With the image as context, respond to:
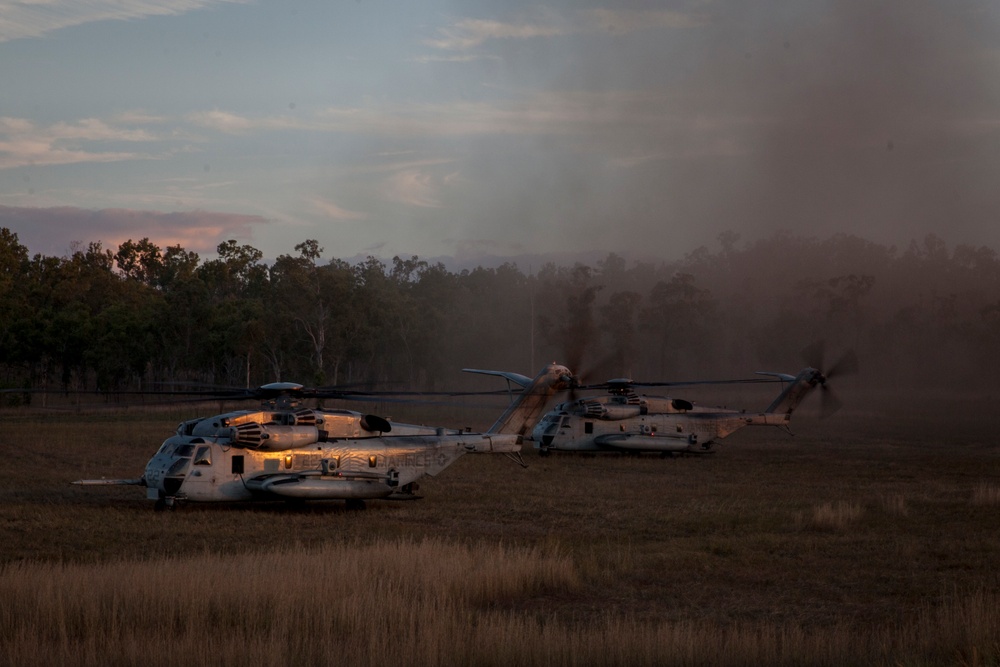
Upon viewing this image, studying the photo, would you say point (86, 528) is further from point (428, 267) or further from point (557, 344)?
point (428, 267)

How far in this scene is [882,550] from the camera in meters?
18.0

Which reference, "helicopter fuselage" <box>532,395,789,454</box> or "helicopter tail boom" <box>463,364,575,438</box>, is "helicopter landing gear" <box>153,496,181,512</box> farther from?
"helicopter fuselage" <box>532,395,789,454</box>

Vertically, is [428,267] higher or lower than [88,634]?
higher

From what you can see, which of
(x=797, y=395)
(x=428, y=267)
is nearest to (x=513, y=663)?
(x=797, y=395)

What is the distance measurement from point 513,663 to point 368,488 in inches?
557

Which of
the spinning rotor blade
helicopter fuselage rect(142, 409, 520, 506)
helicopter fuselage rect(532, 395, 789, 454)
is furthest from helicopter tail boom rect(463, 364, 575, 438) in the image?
the spinning rotor blade

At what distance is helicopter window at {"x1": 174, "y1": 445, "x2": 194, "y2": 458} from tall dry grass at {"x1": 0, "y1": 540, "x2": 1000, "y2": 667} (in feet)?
24.3

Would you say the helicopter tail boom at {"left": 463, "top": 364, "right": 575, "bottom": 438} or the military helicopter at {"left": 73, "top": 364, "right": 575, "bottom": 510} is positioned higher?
the helicopter tail boom at {"left": 463, "top": 364, "right": 575, "bottom": 438}

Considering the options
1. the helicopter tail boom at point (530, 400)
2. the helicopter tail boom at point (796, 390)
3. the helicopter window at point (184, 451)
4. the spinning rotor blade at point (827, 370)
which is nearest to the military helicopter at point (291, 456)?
the helicopter window at point (184, 451)

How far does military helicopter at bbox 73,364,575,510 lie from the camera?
22078mm

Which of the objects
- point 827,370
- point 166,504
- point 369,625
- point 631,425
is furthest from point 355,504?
point 827,370


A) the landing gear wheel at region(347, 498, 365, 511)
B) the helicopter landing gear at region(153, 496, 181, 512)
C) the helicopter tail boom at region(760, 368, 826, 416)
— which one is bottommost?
the landing gear wheel at region(347, 498, 365, 511)

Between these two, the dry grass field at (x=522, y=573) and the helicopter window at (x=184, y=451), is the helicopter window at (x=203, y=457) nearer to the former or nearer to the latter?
the helicopter window at (x=184, y=451)

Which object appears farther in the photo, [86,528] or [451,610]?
[86,528]
